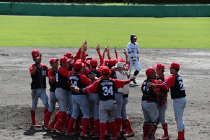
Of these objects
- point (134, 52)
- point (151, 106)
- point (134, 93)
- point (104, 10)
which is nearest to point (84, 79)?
point (151, 106)

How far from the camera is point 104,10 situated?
2224 inches

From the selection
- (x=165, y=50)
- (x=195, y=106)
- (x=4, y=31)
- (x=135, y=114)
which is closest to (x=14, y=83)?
(x=135, y=114)

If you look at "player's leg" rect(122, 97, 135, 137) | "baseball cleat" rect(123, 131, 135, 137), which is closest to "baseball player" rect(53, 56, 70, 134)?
"player's leg" rect(122, 97, 135, 137)

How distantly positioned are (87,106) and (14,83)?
300 inches

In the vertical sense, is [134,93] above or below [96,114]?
below

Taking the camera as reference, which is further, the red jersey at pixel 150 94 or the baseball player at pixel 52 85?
the baseball player at pixel 52 85

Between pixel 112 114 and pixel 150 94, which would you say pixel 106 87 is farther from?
pixel 150 94

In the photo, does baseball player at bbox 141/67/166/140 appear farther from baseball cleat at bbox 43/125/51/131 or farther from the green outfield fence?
the green outfield fence

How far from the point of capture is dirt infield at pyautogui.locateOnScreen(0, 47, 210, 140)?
9.56 m

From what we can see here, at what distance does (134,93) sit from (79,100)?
5.56 m

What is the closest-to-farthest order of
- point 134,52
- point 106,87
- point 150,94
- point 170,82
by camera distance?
point 106,87 < point 170,82 < point 150,94 < point 134,52

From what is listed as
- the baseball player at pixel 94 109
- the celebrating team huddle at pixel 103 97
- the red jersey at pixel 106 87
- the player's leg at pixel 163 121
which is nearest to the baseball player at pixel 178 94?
the celebrating team huddle at pixel 103 97

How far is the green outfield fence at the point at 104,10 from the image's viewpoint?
55.6 metres

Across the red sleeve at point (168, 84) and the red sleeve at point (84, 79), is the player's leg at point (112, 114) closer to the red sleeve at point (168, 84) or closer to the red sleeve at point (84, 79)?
the red sleeve at point (84, 79)
